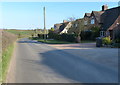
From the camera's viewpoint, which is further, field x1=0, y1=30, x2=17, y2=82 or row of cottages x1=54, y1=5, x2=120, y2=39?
row of cottages x1=54, y1=5, x2=120, y2=39

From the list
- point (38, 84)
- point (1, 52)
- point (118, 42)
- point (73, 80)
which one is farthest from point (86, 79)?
point (118, 42)

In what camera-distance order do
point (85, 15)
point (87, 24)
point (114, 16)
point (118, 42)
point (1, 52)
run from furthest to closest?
point (85, 15), point (87, 24), point (114, 16), point (118, 42), point (1, 52)

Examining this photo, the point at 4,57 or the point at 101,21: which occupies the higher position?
the point at 101,21

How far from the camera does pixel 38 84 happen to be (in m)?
6.84

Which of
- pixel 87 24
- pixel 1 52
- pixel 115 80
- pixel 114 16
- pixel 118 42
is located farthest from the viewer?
pixel 87 24

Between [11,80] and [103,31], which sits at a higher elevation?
[103,31]

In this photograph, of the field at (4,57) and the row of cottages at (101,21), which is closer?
the field at (4,57)

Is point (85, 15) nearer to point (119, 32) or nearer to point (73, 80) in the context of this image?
point (119, 32)

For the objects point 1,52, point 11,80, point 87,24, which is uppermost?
point 87,24

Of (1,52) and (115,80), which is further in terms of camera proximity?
(1,52)

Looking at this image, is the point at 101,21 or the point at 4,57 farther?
the point at 101,21

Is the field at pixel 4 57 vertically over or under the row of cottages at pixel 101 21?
under

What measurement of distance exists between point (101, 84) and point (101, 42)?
19479 mm

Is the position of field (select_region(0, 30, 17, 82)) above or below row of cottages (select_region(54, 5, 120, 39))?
below
